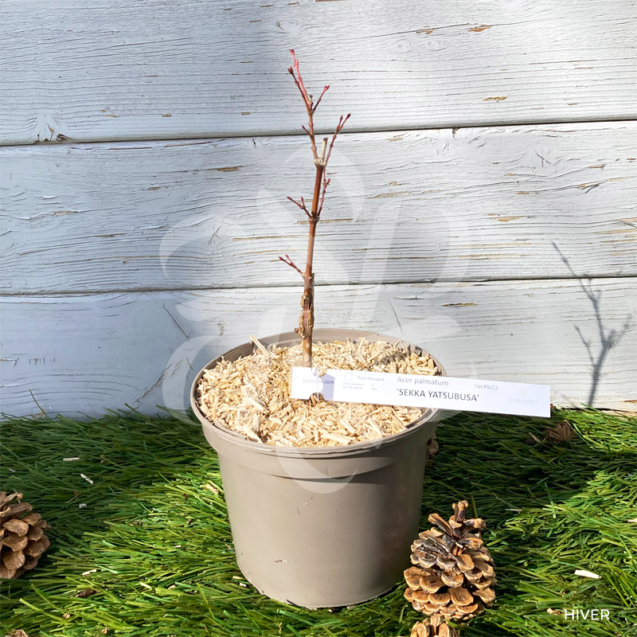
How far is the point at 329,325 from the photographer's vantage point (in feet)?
5.56

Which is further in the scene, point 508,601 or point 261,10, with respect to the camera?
point 261,10

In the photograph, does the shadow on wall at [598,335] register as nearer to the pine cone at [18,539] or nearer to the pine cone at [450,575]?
the pine cone at [450,575]

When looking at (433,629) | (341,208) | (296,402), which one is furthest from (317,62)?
(433,629)

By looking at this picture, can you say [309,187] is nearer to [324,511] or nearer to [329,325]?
[329,325]

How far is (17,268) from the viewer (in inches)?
66.6

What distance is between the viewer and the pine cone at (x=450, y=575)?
38.6 inches

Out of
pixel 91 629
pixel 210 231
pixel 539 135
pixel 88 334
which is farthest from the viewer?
pixel 88 334

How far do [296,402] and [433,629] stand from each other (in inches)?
18.0

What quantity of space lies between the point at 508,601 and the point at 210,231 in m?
1.16

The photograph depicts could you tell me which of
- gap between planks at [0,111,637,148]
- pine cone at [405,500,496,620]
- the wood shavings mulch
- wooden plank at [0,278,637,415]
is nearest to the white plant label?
the wood shavings mulch

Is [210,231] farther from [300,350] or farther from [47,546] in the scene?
[47,546]

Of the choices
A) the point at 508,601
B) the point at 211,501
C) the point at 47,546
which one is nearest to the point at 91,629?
the point at 47,546

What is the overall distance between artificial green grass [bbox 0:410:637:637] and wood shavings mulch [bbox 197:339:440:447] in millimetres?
350

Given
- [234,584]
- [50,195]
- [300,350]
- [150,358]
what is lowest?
[234,584]
